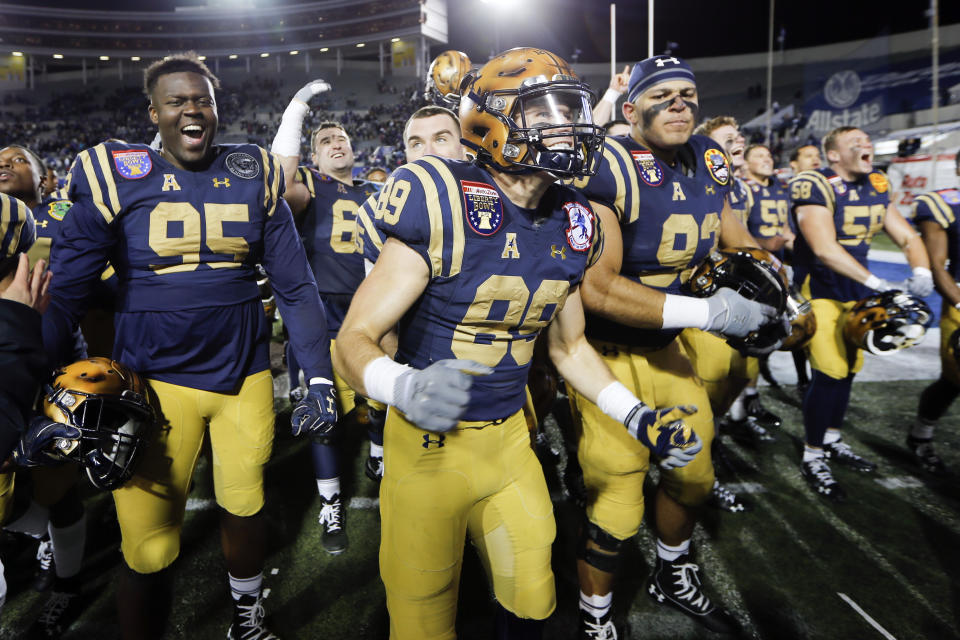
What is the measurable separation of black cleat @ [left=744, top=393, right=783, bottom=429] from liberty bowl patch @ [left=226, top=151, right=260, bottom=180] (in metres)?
4.36

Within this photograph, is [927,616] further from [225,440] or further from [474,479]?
[225,440]

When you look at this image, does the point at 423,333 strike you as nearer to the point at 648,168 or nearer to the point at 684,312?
the point at 684,312

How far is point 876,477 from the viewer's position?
12.8 ft

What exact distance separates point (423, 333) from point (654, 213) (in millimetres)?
1246

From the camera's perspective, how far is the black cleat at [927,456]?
396 centimetres

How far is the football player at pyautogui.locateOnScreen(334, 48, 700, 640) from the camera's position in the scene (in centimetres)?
160

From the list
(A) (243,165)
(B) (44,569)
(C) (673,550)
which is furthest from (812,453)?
(B) (44,569)

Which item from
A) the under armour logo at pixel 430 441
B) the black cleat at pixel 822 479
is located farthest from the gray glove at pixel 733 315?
the black cleat at pixel 822 479

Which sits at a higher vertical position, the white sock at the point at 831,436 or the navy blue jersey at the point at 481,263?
the navy blue jersey at the point at 481,263

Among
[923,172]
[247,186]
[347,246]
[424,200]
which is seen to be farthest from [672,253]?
[923,172]

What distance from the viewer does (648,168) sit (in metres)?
→ 2.44

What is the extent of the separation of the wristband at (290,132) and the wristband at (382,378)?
2145 mm

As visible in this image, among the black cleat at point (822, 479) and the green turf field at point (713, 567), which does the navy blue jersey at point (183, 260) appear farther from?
the black cleat at point (822, 479)

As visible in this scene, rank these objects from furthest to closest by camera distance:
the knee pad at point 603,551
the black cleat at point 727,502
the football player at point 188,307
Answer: the black cleat at point 727,502, the knee pad at point 603,551, the football player at point 188,307
